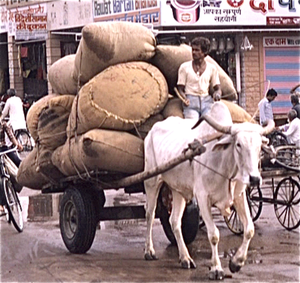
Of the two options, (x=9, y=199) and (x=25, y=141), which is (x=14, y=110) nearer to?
(x=25, y=141)

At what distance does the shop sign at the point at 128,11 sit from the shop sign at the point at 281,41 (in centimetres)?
365

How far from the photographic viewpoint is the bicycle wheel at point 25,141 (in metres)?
20.9

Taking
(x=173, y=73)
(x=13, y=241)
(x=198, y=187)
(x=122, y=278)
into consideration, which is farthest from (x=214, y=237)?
(x=13, y=241)

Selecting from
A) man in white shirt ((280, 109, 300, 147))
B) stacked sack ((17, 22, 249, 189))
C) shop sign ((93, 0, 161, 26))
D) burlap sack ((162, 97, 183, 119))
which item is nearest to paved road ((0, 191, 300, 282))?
stacked sack ((17, 22, 249, 189))

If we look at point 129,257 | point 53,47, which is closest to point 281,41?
point 53,47

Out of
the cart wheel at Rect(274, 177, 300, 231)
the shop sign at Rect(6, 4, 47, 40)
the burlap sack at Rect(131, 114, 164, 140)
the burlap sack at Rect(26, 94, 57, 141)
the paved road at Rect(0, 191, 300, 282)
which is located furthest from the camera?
the shop sign at Rect(6, 4, 47, 40)

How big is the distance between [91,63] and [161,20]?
41.1ft

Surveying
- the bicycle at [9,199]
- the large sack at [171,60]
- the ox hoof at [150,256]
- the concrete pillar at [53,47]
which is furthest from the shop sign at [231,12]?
the ox hoof at [150,256]

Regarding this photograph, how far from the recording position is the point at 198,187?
23.6 ft

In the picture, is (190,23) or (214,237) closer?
(214,237)

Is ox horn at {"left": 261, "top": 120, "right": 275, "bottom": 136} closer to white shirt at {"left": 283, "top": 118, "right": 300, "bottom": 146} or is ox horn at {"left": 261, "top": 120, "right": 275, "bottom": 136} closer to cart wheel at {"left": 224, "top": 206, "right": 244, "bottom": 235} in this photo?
cart wheel at {"left": 224, "top": 206, "right": 244, "bottom": 235}

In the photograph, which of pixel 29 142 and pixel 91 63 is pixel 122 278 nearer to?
pixel 91 63

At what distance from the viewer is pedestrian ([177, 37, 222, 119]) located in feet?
27.9

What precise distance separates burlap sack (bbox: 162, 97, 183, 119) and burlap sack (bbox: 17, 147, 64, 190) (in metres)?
1.55
